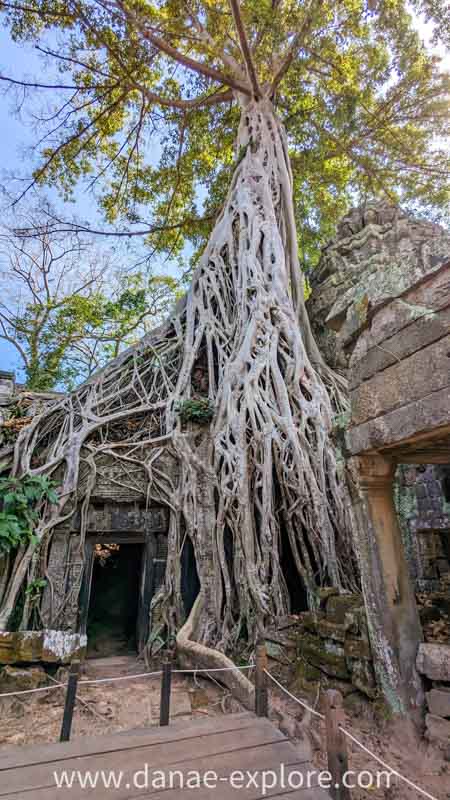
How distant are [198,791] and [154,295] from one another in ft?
30.1

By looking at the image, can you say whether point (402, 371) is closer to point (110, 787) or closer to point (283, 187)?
point (110, 787)

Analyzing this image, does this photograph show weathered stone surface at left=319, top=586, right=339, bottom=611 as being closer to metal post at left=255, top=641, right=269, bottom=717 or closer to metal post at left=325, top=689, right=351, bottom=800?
metal post at left=255, top=641, right=269, bottom=717

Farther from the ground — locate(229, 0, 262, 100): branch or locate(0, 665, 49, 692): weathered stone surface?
locate(229, 0, 262, 100): branch

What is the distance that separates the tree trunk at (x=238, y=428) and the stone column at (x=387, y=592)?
3.33 ft

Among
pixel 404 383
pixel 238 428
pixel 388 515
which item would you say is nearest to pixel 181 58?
pixel 238 428

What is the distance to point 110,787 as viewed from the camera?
1.50 metres

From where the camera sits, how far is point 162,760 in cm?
165

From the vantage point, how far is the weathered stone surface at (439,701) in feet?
5.92

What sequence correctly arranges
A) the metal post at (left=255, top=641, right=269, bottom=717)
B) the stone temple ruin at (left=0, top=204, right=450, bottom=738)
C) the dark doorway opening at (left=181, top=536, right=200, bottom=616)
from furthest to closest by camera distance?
the dark doorway opening at (left=181, top=536, right=200, bottom=616)
the metal post at (left=255, top=641, right=269, bottom=717)
the stone temple ruin at (left=0, top=204, right=450, bottom=738)

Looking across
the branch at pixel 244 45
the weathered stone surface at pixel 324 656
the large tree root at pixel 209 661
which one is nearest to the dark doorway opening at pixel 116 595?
the large tree root at pixel 209 661

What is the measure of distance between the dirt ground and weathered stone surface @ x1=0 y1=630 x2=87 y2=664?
0.27m

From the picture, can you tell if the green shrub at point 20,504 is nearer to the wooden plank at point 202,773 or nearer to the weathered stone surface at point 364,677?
the wooden plank at point 202,773

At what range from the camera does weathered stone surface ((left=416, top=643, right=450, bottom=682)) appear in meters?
1.86

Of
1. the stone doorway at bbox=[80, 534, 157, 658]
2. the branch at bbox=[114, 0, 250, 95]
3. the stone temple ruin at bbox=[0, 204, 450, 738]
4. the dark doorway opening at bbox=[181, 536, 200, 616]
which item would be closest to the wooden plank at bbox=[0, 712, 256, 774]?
the stone temple ruin at bbox=[0, 204, 450, 738]
